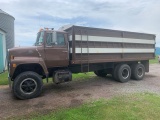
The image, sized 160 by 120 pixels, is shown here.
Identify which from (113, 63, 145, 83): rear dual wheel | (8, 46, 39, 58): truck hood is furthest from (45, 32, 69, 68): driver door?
(113, 63, 145, 83): rear dual wheel

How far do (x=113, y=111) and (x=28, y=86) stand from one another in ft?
10.9

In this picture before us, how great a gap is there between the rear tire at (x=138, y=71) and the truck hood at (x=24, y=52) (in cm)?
591

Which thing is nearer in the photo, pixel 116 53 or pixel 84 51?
pixel 84 51

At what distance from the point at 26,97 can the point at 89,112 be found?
268 centimetres

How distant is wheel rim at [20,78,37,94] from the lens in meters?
6.10

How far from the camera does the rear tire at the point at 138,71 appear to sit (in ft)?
31.4

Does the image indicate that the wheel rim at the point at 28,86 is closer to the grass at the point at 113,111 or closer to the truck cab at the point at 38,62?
the truck cab at the point at 38,62

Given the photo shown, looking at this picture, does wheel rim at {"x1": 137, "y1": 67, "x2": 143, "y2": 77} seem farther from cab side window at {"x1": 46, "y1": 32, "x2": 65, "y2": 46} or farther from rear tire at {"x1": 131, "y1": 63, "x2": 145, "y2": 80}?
cab side window at {"x1": 46, "y1": 32, "x2": 65, "y2": 46}

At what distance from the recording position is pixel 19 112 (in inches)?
189

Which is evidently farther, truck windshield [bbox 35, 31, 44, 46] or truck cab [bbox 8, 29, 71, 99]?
truck windshield [bbox 35, 31, 44, 46]

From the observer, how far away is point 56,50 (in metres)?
6.87

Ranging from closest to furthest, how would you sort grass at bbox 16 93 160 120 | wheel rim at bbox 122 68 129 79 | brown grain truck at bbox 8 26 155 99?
grass at bbox 16 93 160 120 < brown grain truck at bbox 8 26 155 99 < wheel rim at bbox 122 68 129 79

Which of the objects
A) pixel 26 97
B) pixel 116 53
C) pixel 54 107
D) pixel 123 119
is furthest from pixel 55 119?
pixel 116 53

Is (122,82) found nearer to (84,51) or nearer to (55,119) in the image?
(84,51)
